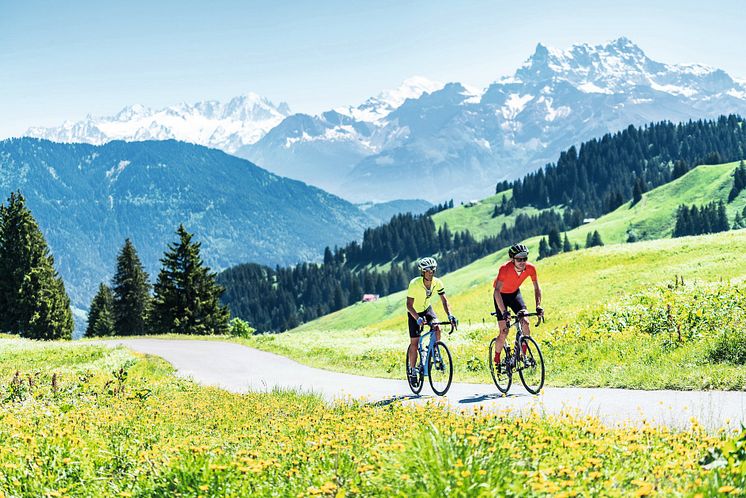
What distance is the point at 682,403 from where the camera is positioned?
38.4 ft

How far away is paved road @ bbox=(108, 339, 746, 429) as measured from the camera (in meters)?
10.6

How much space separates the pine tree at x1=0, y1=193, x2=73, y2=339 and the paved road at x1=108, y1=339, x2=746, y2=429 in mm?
38035

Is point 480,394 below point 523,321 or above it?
below

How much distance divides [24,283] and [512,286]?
6257cm

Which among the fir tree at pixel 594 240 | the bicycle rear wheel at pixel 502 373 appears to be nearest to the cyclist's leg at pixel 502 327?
the bicycle rear wheel at pixel 502 373

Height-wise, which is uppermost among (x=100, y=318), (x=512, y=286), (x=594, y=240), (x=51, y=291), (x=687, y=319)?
(x=594, y=240)

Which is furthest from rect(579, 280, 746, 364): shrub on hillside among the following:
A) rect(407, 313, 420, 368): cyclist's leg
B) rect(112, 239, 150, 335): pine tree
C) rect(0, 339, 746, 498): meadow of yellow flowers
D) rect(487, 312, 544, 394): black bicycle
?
rect(112, 239, 150, 335): pine tree

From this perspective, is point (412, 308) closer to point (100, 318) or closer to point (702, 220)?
point (100, 318)

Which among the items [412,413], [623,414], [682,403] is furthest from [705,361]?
[412,413]

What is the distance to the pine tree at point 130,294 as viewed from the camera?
3356 inches

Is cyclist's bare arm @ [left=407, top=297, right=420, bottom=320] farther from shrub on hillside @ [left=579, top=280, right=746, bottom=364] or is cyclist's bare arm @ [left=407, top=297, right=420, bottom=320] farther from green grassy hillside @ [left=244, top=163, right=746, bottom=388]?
shrub on hillside @ [left=579, top=280, right=746, bottom=364]

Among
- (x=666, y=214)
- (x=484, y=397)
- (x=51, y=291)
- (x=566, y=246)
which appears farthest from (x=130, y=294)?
(x=666, y=214)

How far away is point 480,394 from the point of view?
1530 cm

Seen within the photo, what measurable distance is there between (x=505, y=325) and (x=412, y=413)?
4.59m
